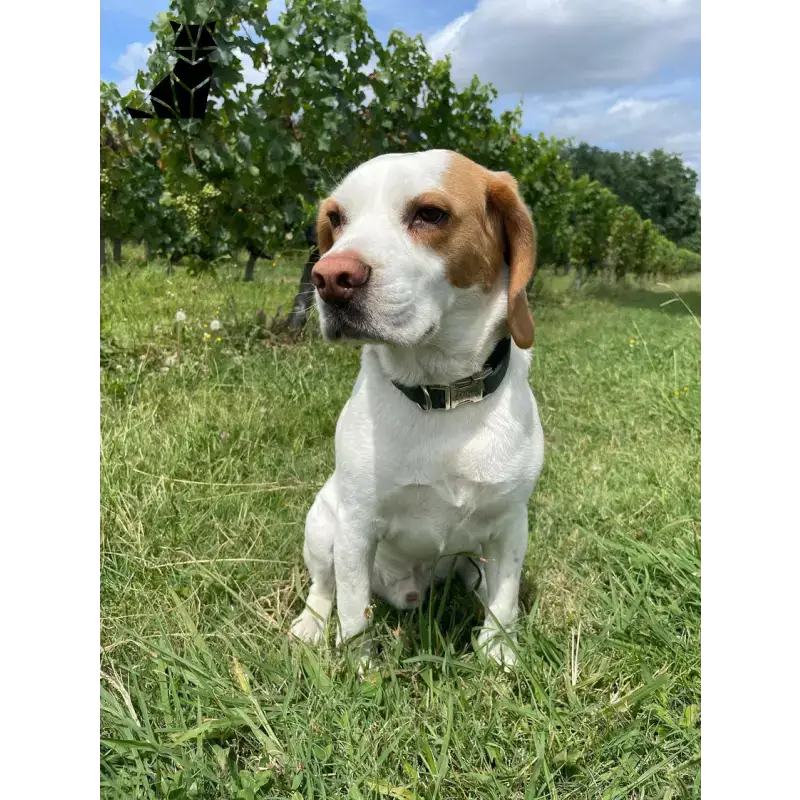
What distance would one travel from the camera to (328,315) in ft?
4.78

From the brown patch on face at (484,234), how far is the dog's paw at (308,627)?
3.74ft

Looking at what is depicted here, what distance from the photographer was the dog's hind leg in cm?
203

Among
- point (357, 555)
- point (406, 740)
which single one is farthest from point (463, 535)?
point (406, 740)

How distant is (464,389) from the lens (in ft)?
5.73

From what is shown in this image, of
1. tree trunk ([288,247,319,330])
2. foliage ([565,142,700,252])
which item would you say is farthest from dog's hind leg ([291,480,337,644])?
tree trunk ([288,247,319,330])

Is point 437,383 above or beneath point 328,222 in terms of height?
beneath

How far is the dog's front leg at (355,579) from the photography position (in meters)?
1.79

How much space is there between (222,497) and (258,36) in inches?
72.3

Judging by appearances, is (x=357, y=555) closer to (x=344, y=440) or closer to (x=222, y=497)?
(x=344, y=440)

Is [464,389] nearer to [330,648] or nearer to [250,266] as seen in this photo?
[330,648]

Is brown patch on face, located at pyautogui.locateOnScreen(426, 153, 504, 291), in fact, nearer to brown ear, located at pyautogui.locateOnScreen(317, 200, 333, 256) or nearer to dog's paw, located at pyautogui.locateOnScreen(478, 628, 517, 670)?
brown ear, located at pyautogui.locateOnScreen(317, 200, 333, 256)

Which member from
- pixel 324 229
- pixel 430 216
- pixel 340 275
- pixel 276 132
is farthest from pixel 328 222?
pixel 276 132

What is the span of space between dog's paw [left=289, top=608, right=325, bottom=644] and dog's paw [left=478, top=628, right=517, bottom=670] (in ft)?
1.68

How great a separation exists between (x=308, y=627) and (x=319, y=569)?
0.19 m
